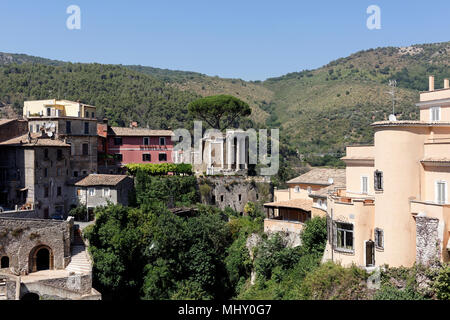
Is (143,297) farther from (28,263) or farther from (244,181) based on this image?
(244,181)

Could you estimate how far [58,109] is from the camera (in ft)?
165

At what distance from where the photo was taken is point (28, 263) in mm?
32281

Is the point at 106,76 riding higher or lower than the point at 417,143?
higher

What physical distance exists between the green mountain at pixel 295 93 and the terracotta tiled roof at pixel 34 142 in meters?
38.8

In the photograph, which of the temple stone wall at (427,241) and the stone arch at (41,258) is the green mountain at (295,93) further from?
the temple stone wall at (427,241)

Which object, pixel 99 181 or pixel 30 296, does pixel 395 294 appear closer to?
pixel 30 296

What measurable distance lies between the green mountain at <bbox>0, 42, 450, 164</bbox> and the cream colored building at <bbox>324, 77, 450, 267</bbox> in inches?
2168

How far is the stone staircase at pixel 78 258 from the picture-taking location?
31.8m

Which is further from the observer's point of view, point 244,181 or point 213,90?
point 213,90

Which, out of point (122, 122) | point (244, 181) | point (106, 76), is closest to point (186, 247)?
point (244, 181)

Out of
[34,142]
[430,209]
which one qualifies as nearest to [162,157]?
[34,142]

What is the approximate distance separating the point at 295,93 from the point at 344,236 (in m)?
121
